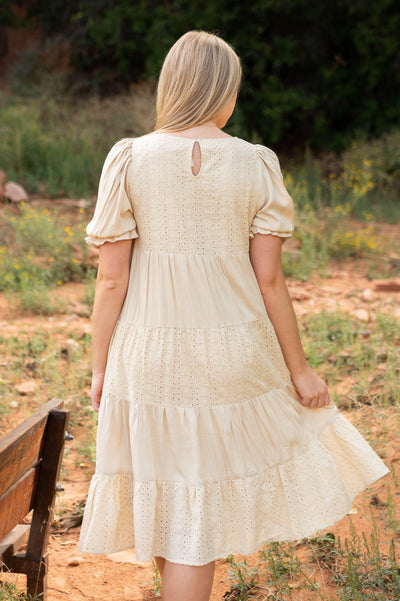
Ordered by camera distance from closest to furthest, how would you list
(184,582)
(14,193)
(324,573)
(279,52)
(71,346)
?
(184,582) < (324,573) < (71,346) < (14,193) < (279,52)

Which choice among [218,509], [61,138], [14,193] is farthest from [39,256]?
[218,509]

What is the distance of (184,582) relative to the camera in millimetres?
1835

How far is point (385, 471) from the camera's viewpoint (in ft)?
6.69

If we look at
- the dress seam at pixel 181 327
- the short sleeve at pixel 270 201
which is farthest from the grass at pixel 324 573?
the short sleeve at pixel 270 201

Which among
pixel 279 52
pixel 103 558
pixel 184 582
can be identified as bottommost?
pixel 103 558

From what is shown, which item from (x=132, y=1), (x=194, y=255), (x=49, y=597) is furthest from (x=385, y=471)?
(x=132, y=1)

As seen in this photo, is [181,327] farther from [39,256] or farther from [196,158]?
[39,256]

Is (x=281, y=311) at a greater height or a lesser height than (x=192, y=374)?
greater

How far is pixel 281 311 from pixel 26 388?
2571 mm

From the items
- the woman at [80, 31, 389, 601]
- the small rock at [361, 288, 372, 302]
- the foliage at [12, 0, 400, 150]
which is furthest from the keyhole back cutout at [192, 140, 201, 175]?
the foliage at [12, 0, 400, 150]

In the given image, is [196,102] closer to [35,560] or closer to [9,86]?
[35,560]

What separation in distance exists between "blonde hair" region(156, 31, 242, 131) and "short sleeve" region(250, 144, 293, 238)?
174mm

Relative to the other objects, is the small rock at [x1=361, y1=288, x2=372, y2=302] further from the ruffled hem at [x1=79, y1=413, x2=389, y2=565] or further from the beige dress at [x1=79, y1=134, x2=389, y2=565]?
the beige dress at [x1=79, y1=134, x2=389, y2=565]

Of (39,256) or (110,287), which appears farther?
(39,256)
